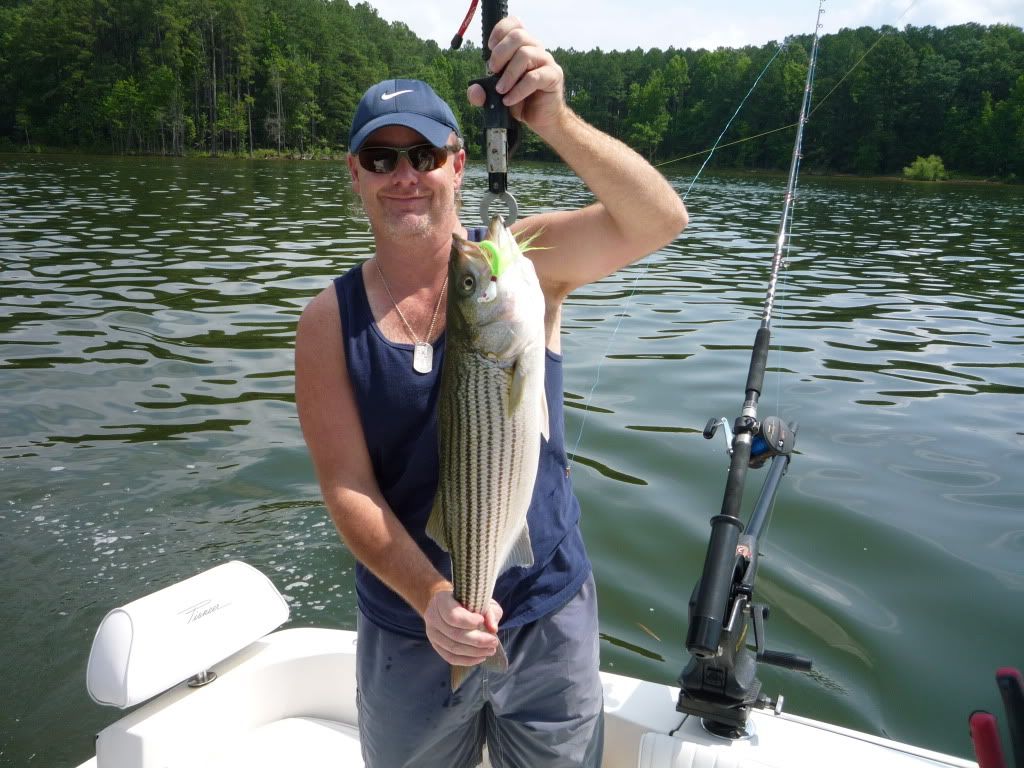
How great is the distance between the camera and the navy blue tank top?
9.14 ft

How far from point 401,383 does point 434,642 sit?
90cm

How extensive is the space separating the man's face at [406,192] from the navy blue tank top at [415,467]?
29cm

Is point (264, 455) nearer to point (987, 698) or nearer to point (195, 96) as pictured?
point (987, 698)

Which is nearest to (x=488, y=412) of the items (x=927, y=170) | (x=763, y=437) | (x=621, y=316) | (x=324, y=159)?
(x=763, y=437)

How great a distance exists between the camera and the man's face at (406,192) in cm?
286

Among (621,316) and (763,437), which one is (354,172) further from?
(621,316)

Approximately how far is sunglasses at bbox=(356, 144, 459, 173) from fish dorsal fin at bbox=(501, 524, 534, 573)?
139 centimetres

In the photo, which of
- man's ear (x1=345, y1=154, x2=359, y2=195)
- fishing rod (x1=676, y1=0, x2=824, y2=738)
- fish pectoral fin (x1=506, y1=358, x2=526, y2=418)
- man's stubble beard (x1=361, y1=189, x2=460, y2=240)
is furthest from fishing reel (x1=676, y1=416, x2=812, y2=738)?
man's ear (x1=345, y1=154, x2=359, y2=195)

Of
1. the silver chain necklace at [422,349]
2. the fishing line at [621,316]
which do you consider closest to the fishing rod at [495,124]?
the silver chain necklace at [422,349]

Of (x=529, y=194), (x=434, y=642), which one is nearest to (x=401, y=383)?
(x=434, y=642)

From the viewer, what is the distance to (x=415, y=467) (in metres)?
2.81

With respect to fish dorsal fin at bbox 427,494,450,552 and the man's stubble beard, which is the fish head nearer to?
fish dorsal fin at bbox 427,494,450,552

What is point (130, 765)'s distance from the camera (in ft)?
10.5

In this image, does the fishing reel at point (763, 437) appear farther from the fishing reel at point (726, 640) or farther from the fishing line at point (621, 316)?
the fishing line at point (621, 316)
